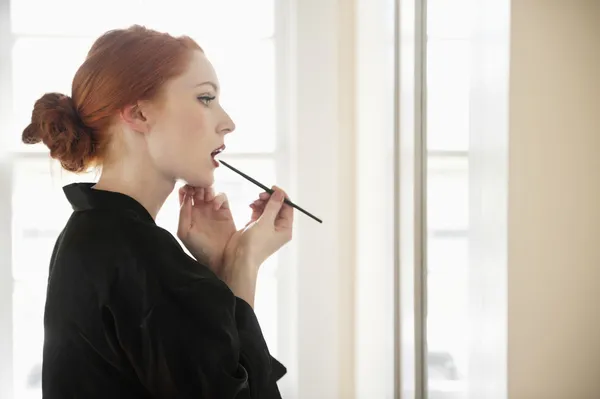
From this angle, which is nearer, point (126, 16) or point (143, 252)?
point (143, 252)

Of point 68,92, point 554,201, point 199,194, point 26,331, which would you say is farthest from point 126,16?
point 554,201

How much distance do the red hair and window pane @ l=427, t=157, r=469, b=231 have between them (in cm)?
43

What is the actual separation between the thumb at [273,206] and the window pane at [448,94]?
0.28 metres

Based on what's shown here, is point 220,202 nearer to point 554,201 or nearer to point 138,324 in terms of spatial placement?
point 138,324

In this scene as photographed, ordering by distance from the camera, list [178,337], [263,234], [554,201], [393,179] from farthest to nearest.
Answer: [393,179] → [263,234] → [178,337] → [554,201]

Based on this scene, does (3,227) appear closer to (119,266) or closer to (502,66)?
(119,266)

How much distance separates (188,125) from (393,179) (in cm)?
68

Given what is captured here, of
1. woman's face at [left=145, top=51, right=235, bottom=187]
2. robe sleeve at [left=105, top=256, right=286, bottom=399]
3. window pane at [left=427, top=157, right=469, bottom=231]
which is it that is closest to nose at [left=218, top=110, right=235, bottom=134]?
woman's face at [left=145, top=51, right=235, bottom=187]

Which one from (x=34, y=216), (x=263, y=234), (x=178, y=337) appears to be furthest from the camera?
(x=34, y=216)

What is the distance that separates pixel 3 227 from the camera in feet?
6.15

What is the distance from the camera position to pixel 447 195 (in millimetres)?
1081

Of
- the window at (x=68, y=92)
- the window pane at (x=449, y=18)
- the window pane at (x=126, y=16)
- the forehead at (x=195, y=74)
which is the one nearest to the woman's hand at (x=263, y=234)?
the forehead at (x=195, y=74)

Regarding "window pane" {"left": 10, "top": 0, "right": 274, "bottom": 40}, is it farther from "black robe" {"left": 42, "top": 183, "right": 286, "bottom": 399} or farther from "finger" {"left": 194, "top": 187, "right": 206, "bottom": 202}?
"black robe" {"left": 42, "top": 183, "right": 286, "bottom": 399}

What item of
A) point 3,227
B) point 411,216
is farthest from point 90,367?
point 3,227
